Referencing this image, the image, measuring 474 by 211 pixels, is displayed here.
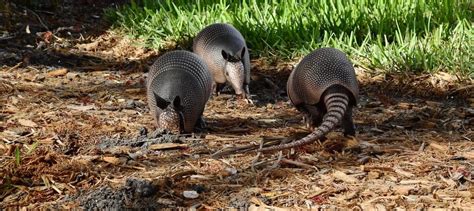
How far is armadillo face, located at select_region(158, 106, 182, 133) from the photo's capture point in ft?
14.2

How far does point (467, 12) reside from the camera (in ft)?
21.5

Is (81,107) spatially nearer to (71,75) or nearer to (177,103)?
(177,103)

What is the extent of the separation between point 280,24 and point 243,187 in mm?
3466

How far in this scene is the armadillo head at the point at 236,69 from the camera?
5625mm

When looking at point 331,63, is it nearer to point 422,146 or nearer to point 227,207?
→ point 422,146

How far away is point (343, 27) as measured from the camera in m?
6.51

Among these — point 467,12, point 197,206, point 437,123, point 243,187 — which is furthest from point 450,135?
point 467,12

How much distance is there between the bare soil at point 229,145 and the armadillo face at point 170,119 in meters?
0.06

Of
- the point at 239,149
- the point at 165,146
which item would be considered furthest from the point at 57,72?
the point at 239,149

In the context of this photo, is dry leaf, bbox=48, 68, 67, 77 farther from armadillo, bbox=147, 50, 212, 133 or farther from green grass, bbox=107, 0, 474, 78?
armadillo, bbox=147, 50, 212, 133

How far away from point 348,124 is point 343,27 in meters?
2.44

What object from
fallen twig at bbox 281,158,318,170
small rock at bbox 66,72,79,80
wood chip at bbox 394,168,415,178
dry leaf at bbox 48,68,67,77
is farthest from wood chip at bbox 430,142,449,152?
dry leaf at bbox 48,68,67,77

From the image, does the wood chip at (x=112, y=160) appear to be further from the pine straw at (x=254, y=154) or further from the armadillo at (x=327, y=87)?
the armadillo at (x=327, y=87)

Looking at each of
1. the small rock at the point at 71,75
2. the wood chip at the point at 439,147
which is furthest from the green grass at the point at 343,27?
the wood chip at the point at 439,147
